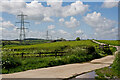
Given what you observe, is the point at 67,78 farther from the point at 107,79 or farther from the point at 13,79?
the point at 13,79

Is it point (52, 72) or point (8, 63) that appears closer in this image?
point (52, 72)

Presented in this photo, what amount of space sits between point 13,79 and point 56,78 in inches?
81.1

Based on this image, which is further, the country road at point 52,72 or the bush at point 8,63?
the bush at point 8,63

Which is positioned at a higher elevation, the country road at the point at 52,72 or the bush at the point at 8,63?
the bush at the point at 8,63

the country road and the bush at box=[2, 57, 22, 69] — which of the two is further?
the bush at box=[2, 57, 22, 69]

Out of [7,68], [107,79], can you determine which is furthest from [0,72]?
[107,79]

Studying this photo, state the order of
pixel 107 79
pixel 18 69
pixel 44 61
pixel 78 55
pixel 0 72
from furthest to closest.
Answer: pixel 78 55 → pixel 44 61 → pixel 18 69 → pixel 0 72 → pixel 107 79

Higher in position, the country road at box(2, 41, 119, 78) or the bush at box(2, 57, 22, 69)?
the bush at box(2, 57, 22, 69)

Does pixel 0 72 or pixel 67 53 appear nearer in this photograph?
pixel 0 72

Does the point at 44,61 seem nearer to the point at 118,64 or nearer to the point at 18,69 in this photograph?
the point at 18,69

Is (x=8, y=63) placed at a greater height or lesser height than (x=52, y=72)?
greater

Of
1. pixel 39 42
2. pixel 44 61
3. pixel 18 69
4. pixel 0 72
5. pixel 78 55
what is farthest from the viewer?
pixel 39 42

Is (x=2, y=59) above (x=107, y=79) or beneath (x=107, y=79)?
above

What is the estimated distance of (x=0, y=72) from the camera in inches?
348
